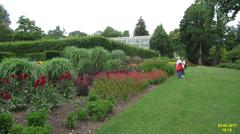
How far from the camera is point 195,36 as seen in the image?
154ft

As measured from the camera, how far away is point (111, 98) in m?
6.99

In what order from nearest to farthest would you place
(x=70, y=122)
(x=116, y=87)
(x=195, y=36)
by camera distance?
(x=70, y=122), (x=116, y=87), (x=195, y=36)

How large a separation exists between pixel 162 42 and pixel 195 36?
8.47m

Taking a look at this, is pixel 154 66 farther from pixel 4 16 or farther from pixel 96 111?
pixel 4 16

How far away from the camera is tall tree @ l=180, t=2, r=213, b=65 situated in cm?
4703

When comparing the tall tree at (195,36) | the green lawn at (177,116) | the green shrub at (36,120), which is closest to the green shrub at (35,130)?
the green shrub at (36,120)

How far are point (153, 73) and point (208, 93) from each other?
12.3 feet

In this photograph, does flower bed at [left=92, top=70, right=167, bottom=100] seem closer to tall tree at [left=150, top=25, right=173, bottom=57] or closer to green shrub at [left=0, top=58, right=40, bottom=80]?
green shrub at [left=0, top=58, right=40, bottom=80]

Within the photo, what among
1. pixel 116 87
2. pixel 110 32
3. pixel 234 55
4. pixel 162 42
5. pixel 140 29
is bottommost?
pixel 234 55

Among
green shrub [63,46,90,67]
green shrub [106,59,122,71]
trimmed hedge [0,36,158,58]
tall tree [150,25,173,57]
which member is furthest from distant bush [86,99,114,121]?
tall tree [150,25,173,57]

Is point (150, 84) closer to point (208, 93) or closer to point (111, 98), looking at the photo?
point (208, 93)

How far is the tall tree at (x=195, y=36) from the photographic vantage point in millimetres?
47031

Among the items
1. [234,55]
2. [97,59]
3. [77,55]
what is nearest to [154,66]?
[97,59]

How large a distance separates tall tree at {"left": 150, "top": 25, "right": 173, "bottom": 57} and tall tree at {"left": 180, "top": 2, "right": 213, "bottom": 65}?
4.43 meters
